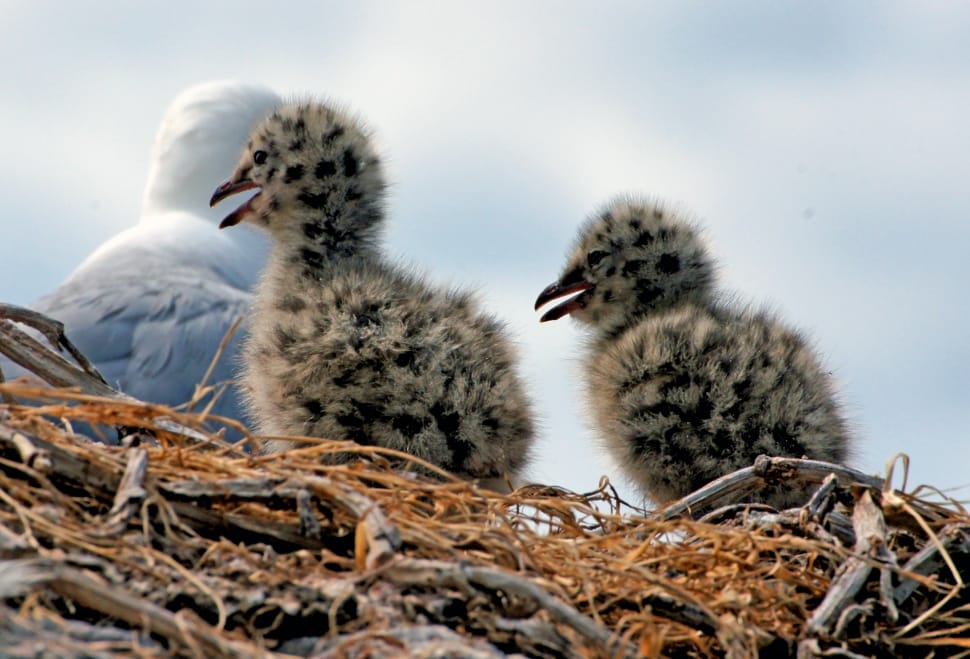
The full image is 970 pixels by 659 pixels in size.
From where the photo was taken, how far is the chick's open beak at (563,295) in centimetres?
461

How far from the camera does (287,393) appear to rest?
396 centimetres

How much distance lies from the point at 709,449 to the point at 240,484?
5.60ft

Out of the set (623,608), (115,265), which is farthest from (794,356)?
(115,265)

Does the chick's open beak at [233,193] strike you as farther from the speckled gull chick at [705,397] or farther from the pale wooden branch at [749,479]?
the pale wooden branch at [749,479]

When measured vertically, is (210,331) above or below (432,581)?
above

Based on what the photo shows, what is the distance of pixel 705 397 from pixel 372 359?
0.88 m

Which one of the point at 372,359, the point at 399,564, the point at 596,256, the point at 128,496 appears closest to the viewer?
the point at 399,564

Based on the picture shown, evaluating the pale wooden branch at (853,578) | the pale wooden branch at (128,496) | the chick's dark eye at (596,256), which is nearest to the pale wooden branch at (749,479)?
the pale wooden branch at (853,578)

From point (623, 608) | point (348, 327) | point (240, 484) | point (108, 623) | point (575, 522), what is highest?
point (348, 327)

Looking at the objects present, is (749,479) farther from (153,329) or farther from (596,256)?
(153,329)

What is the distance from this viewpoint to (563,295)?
4.66 meters

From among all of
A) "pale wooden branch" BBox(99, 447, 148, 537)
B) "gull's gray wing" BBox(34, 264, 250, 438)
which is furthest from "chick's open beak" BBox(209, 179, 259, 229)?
"gull's gray wing" BBox(34, 264, 250, 438)

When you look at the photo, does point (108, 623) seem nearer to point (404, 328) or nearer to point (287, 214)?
point (404, 328)

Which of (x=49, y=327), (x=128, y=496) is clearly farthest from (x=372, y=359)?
(x=128, y=496)
